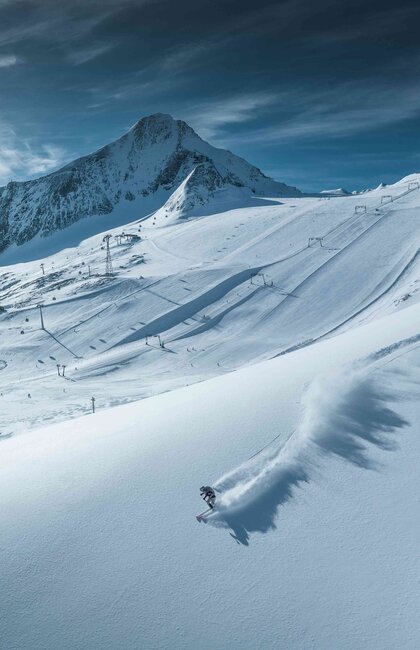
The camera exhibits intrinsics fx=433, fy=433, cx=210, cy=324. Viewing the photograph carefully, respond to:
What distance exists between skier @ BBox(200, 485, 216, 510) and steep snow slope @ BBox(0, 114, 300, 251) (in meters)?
147

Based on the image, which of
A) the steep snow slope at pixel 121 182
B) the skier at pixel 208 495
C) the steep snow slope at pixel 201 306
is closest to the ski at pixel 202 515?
the skier at pixel 208 495

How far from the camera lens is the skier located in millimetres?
5745

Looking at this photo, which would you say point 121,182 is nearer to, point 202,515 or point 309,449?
point 309,449

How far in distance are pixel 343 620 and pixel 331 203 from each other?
74.3 m

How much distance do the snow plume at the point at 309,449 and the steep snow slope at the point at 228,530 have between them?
24mm

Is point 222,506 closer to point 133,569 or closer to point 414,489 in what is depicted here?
point 133,569

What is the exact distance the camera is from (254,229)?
6700 centimetres

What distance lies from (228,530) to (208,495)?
0.51m

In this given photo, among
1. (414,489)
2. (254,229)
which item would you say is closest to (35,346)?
(254,229)

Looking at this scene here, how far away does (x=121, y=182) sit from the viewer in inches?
6841

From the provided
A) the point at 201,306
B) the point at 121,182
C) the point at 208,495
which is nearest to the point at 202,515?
the point at 208,495

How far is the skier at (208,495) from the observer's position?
574 cm

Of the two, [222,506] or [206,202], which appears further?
[206,202]

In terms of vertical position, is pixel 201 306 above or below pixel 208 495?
above
